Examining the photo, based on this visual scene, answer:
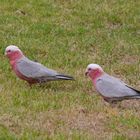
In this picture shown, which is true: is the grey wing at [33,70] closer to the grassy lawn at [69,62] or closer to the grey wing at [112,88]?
the grassy lawn at [69,62]

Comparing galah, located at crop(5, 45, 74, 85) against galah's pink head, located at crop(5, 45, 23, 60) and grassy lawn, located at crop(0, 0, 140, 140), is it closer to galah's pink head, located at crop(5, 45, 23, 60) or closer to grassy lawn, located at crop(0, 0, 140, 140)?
galah's pink head, located at crop(5, 45, 23, 60)

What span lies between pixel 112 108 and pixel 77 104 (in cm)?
41

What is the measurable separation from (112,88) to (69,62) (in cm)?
210

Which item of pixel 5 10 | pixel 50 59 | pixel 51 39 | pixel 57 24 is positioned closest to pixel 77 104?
pixel 50 59

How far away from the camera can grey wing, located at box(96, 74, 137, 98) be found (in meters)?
7.27

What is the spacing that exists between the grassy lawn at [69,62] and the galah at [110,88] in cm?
14

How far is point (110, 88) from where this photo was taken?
7418mm

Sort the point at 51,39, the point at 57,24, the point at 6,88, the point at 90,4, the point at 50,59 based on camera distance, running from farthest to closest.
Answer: the point at 90,4 → the point at 57,24 → the point at 51,39 → the point at 50,59 → the point at 6,88

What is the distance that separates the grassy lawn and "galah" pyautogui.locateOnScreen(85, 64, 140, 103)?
142 millimetres

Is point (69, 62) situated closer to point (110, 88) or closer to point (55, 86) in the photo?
point (55, 86)

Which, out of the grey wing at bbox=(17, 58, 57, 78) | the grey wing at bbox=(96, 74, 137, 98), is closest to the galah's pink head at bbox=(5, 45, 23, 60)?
the grey wing at bbox=(17, 58, 57, 78)

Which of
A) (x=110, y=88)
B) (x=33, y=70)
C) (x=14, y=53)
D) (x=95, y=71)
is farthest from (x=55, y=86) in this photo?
(x=110, y=88)

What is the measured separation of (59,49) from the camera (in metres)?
10.1

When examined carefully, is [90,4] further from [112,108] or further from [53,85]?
[112,108]
